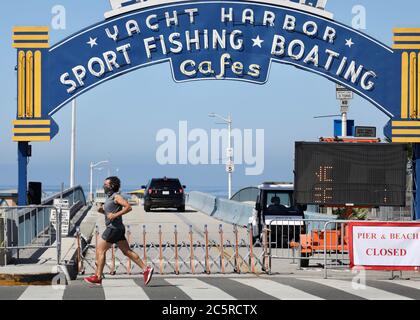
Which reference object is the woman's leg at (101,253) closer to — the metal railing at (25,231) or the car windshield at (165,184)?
the metal railing at (25,231)

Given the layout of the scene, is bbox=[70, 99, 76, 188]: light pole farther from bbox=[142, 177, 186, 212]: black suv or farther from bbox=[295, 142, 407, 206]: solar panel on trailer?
bbox=[295, 142, 407, 206]: solar panel on trailer

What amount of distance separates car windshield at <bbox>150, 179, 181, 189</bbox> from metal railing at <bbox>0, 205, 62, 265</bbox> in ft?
80.6

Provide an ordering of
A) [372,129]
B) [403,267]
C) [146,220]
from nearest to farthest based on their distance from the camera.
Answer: [403,267] < [372,129] < [146,220]

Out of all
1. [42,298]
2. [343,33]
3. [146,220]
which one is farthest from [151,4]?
[146,220]

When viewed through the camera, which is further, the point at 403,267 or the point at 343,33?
the point at 343,33

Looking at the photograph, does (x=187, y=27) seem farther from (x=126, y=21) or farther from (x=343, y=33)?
(x=343, y=33)

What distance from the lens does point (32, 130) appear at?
984 inches

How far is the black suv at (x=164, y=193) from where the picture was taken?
169 feet

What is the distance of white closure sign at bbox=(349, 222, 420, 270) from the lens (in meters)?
19.6

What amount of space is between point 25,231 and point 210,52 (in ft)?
21.6

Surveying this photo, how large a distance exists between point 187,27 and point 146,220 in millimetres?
20292

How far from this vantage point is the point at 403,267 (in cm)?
1959

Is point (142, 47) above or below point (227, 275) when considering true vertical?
above

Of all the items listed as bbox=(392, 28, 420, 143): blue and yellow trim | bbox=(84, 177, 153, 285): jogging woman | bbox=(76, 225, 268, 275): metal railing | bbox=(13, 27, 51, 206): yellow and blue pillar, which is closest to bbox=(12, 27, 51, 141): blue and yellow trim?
bbox=(13, 27, 51, 206): yellow and blue pillar
